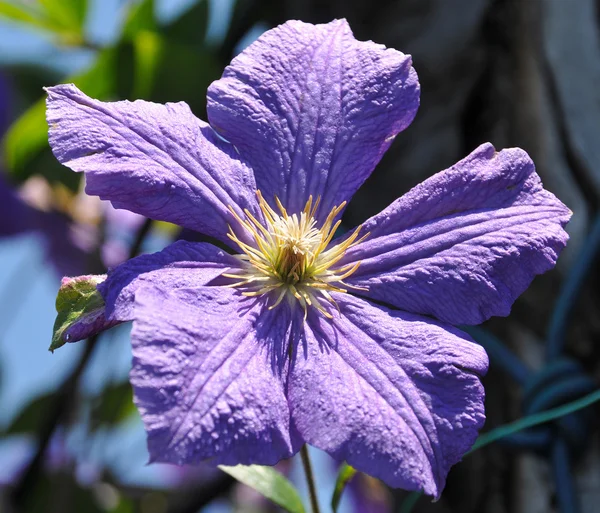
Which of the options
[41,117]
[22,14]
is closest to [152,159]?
[41,117]

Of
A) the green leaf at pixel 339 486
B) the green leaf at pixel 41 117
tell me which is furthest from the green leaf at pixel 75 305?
the green leaf at pixel 41 117

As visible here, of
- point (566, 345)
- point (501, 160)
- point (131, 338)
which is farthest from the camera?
point (566, 345)

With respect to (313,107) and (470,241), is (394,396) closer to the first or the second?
(470,241)

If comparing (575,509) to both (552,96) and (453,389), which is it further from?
(552,96)

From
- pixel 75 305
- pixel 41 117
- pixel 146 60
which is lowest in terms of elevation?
pixel 41 117

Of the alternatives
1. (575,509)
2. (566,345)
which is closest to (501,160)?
(575,509)

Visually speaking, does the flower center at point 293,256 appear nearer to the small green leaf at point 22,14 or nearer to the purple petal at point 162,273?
the purple petal at point 162,273

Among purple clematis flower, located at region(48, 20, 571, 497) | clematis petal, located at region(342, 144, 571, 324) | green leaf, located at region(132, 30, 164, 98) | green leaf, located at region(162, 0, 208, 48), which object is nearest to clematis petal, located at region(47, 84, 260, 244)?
purple clematis flower, located at region(48, 20, 571, 497)
